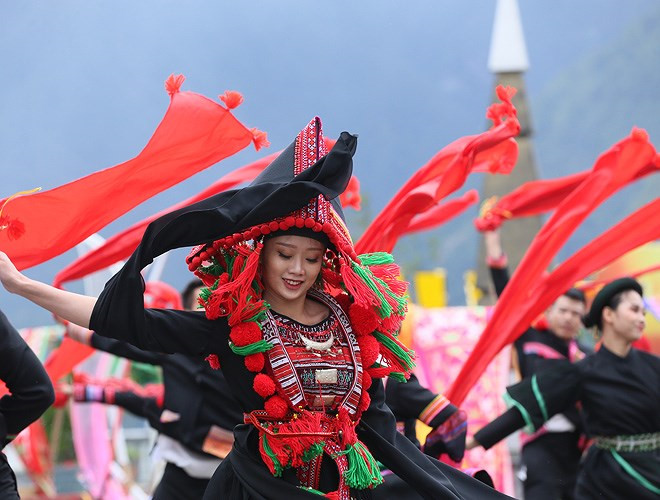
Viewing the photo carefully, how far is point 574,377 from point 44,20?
7.35 metres

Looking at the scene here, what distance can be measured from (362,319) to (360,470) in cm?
49

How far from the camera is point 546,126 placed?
37312mm

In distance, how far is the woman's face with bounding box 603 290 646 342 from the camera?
5.79 m

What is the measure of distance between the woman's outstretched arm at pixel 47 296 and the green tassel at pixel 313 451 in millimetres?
743

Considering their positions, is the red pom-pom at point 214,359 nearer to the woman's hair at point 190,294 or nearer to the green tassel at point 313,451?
the green tassel at point 313,451

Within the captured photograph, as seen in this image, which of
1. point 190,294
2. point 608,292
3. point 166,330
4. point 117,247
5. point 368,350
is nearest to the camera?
point 166,330

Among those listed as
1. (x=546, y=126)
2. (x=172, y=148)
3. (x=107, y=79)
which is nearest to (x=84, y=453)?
(x=172, y=148)

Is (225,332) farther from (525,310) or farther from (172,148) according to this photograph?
(525,310)

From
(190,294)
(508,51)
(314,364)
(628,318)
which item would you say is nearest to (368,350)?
(314,364)

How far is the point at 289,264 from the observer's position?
3.70m

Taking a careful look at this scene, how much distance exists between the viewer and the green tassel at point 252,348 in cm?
363

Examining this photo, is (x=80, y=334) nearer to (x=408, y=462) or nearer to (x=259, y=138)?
(x=259, y=138)

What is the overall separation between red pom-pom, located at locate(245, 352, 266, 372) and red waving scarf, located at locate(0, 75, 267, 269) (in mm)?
1010

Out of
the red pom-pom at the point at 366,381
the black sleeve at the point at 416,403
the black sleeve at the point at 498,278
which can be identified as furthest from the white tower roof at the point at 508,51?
the red pom-pom at the point at 366,381
